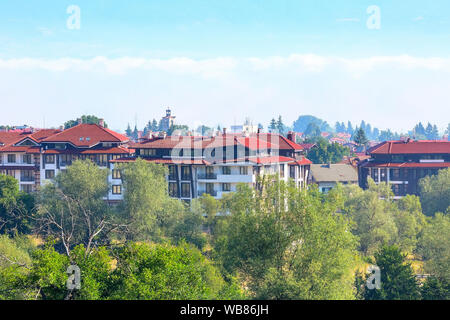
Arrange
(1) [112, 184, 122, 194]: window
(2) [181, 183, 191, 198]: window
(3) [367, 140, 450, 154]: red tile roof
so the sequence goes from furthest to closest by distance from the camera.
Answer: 1. (3) [367, 140, 450, 154]: red tile roof
2. (1) [112, 184, 122, 194]: window
3. (2) [181, 183, 191, 198]: window

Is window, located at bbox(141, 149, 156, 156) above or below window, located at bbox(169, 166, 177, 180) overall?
above

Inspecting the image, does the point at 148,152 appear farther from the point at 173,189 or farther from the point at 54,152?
the point at 54,152

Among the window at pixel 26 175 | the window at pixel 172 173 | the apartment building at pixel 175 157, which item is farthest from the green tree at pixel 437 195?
the window at pixel 26 175

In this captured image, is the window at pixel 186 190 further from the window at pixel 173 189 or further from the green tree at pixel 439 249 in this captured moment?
the green tree at pixel 439 249

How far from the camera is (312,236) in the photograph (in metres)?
39.6

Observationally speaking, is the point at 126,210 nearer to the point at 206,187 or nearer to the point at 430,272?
the point at 206,187

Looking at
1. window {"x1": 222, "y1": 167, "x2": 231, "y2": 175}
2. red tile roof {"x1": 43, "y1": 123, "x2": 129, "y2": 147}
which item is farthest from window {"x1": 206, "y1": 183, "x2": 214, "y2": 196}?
red tile roof {"x1": 43, "y1": 123, "x2": 129, "y2": 147}

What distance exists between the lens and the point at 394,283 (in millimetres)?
41094

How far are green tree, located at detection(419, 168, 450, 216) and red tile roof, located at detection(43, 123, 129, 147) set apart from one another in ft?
135

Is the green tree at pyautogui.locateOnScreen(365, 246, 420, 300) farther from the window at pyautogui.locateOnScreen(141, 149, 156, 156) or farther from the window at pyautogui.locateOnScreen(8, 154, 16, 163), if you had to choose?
the window at pyautogui.locateOnScreen(8, 154, 16, 163)

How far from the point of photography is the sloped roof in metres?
110

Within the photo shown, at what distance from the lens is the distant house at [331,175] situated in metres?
110

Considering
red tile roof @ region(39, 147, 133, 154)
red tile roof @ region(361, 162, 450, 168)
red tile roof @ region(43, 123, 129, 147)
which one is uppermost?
red tile roof @ region(43, 123, 129, 147)

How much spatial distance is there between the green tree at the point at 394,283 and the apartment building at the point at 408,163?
51.8 meters
